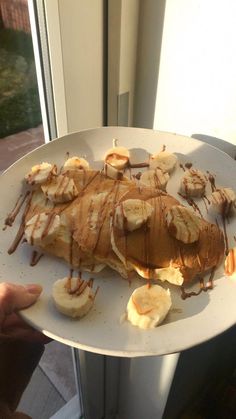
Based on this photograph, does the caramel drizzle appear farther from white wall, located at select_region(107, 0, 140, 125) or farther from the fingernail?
white wall, located at select_region(107, 0, 140, 125)

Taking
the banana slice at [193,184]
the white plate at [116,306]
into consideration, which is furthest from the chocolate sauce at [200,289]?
the banana slice at [193,184]

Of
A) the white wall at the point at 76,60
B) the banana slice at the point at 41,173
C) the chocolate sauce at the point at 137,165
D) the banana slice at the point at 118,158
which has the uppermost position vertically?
the white wall at the point at 76,60

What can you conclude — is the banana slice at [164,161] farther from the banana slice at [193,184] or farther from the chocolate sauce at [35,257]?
the chocolate sauce at [35,257]

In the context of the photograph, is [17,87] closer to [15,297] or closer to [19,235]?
[19,235]

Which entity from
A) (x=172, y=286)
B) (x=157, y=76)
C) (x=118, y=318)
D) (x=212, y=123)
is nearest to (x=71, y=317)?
(x=118, y=318)

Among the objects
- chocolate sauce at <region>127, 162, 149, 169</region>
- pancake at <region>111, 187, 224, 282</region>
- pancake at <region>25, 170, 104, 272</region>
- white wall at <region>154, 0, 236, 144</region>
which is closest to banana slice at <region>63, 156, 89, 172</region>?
pancake at <region>25, 170, 104, 272</region>

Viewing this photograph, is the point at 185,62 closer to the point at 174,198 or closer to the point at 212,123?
the point at 212,123
